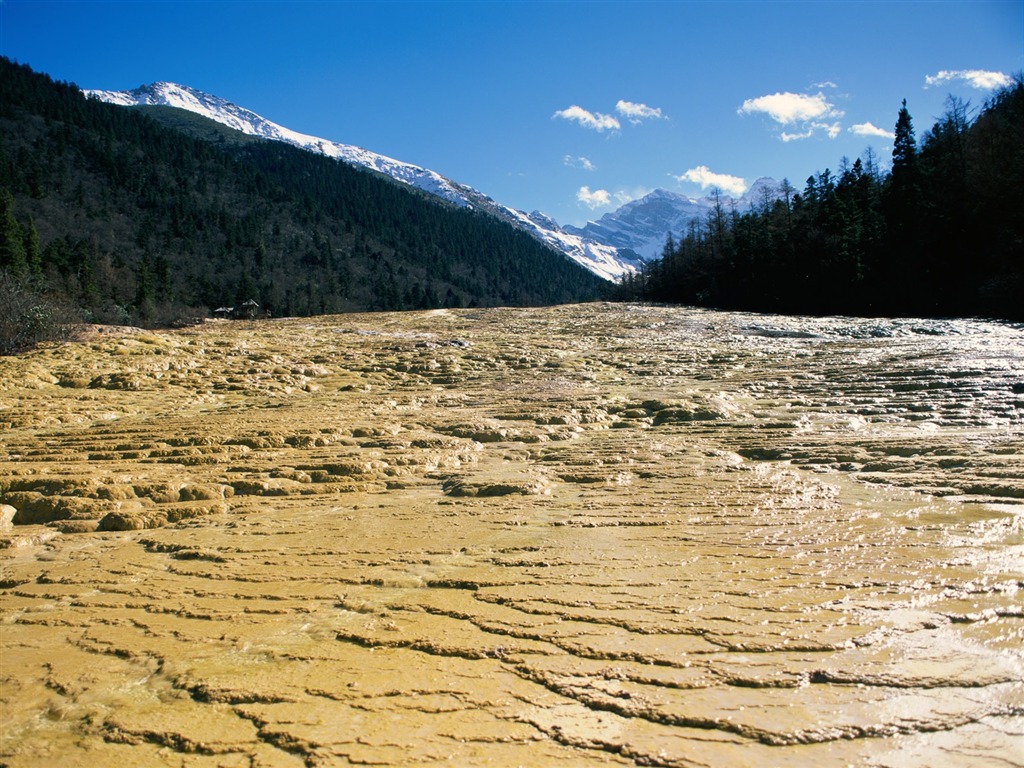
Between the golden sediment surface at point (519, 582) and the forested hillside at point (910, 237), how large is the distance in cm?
2144

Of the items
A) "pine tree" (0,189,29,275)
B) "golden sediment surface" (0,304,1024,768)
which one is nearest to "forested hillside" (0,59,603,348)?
"pine tree" (0,189,29,275)

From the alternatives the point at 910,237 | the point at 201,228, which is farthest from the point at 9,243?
the point at 910,237

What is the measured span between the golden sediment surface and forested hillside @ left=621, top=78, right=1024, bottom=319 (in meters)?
21.4

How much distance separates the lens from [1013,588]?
9.66ft

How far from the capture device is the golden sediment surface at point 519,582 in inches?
82.6

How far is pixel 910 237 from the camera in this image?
99.7 feet

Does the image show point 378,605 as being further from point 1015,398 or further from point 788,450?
point 1015,398

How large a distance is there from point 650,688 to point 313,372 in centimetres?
989

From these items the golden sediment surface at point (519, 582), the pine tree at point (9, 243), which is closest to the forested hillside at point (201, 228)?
the pine tree at point (9, 243)

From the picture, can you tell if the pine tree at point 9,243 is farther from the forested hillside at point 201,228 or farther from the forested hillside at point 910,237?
the forested hillside at point 910,237

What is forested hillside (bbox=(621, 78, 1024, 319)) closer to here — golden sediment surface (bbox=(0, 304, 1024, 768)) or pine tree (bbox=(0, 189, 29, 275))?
golden sediment surface (bbox=(0, 304, 1024, 768))

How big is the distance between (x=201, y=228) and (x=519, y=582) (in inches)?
3855

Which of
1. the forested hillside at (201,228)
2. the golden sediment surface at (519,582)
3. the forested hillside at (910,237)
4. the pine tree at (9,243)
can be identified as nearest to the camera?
the golden sediment surface at (519,582)

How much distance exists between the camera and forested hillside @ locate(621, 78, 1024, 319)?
1006 inches
